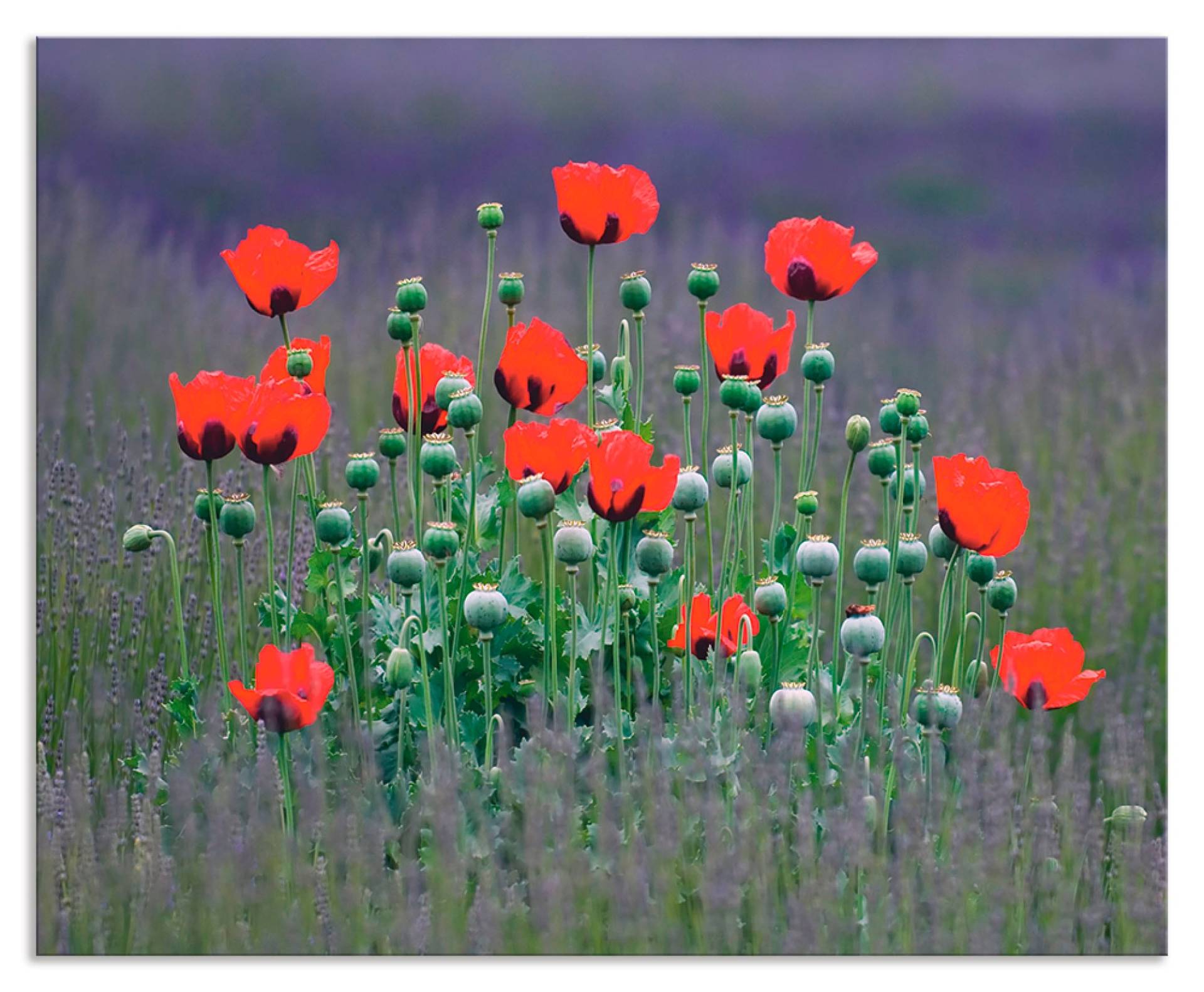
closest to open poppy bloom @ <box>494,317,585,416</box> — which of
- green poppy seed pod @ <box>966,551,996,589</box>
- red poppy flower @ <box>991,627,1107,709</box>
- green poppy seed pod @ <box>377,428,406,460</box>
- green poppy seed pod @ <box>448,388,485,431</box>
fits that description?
green poppy seed pod @ <box>448,388,485,431</box>

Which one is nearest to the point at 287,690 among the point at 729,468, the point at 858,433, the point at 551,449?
the point at 551,449

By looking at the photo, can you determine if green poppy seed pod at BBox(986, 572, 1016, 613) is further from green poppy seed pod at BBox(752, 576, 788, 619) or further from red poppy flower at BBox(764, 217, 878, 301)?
red poppy flower at BBox(764, 217, 878, 301)

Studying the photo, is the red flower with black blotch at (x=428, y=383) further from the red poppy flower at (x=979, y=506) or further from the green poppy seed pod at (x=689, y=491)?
the red poppy flower at (x=979, y=506)

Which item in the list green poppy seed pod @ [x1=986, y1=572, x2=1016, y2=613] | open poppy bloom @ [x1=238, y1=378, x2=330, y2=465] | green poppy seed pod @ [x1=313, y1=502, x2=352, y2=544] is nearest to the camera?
open poppy bloom @ [x1=238, y1=378, x2=330, y2=465]

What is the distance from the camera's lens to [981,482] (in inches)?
95.8

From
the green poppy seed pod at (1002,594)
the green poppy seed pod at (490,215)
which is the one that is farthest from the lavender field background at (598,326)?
the green poppy seed pod at (490,215)

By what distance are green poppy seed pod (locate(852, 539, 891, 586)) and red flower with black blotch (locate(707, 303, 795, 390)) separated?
11.4 inches

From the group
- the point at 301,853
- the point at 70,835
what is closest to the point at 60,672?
the point at 70,835

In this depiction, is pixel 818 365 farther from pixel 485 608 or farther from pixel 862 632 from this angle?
pixel 485 608

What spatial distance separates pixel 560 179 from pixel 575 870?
3.04 feet

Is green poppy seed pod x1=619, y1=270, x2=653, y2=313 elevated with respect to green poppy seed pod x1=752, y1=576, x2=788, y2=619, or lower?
elevated

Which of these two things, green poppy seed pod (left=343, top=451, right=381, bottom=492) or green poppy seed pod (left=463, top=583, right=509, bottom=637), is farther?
green poppy seed pod (left=343, top=451, right=381, bottom=492)

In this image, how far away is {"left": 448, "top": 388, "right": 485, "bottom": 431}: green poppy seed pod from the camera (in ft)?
7.86

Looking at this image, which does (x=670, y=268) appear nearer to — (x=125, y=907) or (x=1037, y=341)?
(x=1037, y=341)
